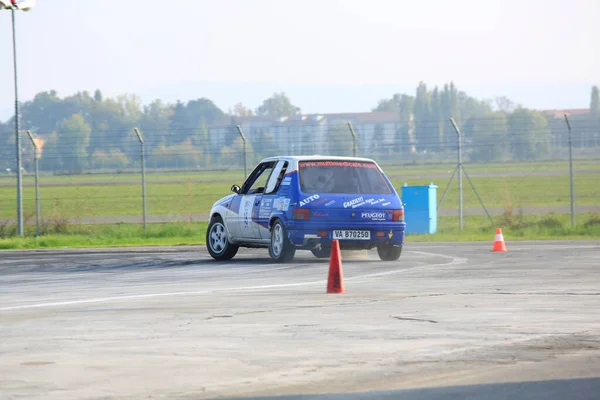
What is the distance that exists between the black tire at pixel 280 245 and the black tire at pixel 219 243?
1.25 meters

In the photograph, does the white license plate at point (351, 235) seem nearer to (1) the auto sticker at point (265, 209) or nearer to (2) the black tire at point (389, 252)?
(2) the black tire at point (389, 252)

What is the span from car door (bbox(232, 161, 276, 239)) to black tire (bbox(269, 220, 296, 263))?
1.47 ft

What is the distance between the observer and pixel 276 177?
20.2 metres

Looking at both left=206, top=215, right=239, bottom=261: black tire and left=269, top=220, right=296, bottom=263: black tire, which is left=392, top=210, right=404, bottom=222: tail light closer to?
left=269, top=220, right=296, bottom=263: black tire


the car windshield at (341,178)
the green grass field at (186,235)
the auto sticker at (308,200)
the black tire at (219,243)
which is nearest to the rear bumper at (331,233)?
the auto sticker at (308,200)

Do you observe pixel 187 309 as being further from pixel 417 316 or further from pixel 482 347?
pixel 482 347

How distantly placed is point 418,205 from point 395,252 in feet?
32.8

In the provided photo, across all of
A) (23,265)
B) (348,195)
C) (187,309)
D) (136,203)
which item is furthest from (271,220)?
(136,203)

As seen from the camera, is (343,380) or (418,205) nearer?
(343,380)

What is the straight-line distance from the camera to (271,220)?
19.9m

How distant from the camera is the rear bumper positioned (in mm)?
19203

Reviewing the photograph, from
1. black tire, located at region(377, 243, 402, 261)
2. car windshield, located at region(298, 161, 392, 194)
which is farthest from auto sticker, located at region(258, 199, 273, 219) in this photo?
black tire, located at region(377, 243, 402, 261)

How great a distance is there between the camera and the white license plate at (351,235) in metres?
19.3

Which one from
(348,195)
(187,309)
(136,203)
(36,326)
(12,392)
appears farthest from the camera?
(136,203)
